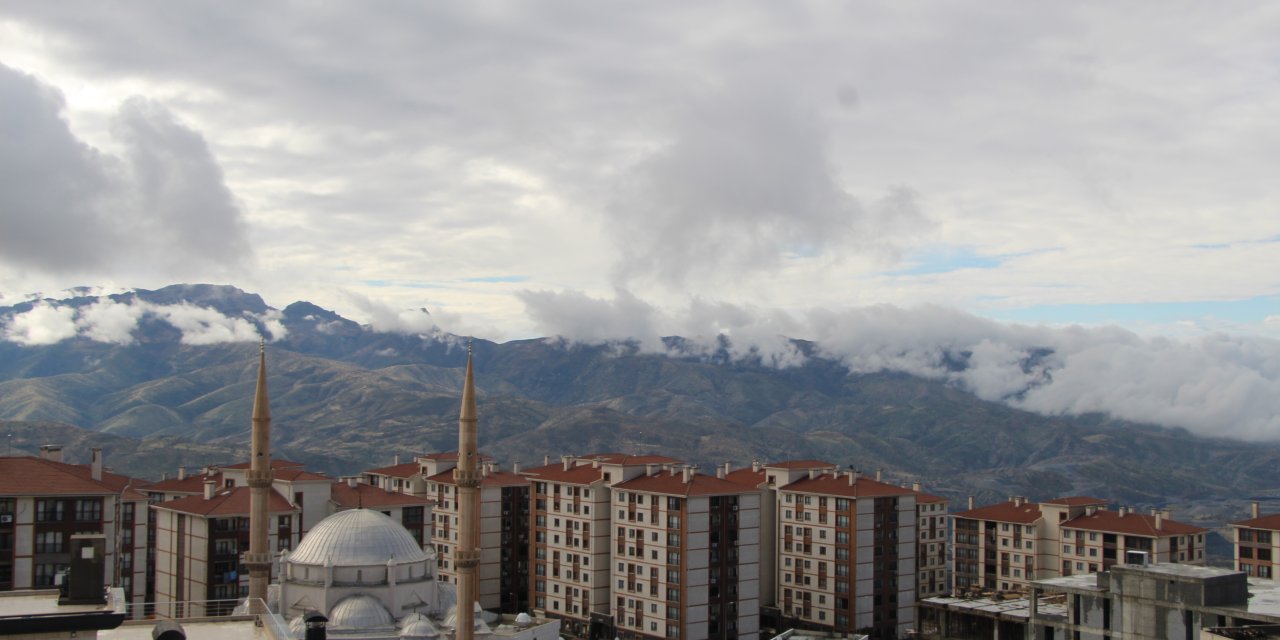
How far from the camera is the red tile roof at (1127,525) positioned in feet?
347

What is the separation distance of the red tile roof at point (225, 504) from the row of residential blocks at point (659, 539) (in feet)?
0.67

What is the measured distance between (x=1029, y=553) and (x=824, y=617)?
2868 centimetres

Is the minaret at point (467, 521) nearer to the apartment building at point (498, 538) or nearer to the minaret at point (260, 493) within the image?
the minaret at point (260, 493)


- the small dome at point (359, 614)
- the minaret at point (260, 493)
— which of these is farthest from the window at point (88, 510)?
the small dome at point (359, 614)

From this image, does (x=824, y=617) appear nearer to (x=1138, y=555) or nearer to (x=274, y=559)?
(x=1138, y=555)

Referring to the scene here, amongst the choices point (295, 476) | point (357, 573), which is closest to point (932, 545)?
point (295, 476)

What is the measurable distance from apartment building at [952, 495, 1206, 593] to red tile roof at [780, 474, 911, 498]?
492 inches

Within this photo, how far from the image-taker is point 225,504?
88875 millimetres

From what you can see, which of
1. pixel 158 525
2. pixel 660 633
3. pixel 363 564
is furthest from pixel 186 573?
pixel 660 633

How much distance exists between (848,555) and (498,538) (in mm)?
34638

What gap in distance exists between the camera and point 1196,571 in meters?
62.9

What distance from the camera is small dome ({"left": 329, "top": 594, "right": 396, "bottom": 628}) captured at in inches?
2842

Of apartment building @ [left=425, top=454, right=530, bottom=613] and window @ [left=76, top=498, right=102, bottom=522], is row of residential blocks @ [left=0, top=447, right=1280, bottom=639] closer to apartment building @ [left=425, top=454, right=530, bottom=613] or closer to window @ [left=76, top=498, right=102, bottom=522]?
apartment building @ [left=425, top=454, right=530, bottom=613]

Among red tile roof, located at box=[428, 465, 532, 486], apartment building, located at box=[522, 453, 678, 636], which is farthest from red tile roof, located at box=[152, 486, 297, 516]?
apartment building, located at box=[522, 453, 678, 636]
